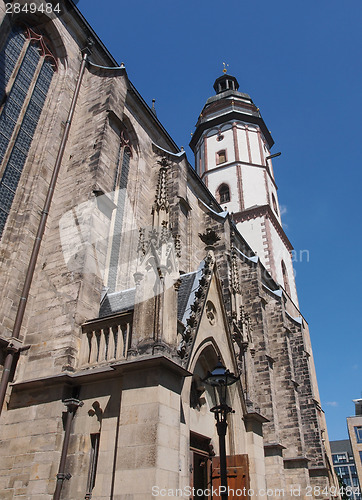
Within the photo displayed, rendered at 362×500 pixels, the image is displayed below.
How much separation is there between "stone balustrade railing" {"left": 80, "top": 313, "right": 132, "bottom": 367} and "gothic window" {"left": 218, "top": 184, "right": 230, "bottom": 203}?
2737cm

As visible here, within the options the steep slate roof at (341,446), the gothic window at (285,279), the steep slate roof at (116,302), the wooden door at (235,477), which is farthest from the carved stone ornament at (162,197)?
the steep slate roof at (341,446)

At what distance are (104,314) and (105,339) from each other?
1.21 metres

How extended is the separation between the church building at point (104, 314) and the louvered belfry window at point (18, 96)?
4cm

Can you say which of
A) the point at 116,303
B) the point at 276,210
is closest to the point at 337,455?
the point at 276,210

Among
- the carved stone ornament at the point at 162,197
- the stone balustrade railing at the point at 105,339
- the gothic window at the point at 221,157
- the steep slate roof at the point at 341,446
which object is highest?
the gothic window at the point at 221,157

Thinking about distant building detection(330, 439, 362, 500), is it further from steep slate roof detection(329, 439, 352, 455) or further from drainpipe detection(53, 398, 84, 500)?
drainpipe detection(53, 398, 84, 500)

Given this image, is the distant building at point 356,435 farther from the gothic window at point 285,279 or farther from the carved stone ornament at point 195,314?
the carved stone ornament at point 195,314

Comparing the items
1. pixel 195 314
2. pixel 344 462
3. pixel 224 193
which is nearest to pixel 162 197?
pixel 195 314

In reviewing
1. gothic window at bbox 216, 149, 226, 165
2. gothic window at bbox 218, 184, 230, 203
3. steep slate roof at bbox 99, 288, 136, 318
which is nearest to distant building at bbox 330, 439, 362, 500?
gothic window at bbox 218, 184, 230, 203

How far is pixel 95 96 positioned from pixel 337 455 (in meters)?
118

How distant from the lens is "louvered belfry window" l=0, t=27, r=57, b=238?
1079 cm

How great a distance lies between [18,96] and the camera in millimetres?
11719

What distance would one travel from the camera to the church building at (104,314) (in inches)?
290

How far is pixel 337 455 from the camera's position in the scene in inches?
4272
